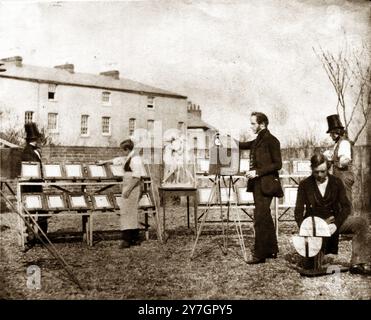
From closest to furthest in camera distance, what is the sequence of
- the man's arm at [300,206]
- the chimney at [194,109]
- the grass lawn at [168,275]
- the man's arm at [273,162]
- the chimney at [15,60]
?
the grass lawn at [168,275] → the man's arm at [300,206] → the man's arm at [273,162] → the chimney at [15,60] → the chimney at [194,109]

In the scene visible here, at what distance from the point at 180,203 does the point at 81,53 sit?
6.39 metres

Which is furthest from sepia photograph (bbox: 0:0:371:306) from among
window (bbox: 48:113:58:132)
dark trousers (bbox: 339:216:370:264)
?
window (bbox: 48:113:58:132)

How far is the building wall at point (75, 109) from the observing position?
856 centimetres

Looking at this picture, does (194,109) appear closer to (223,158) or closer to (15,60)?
(223,158)

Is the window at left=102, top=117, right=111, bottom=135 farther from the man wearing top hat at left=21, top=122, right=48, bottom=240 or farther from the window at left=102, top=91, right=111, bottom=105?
the man wearing top hat at left=21, top=122, right=48, bottom=240

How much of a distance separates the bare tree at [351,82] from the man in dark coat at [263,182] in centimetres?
114

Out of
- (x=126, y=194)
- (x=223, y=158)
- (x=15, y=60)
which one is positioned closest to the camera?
(x=223, y=158)

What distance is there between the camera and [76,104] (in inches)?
445

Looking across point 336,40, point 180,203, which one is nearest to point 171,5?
point 336,40

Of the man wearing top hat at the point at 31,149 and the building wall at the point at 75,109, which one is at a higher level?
the building wall at the point at 75,109

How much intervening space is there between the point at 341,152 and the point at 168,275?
2.72 metres

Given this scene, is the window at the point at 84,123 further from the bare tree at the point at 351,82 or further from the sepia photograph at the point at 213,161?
the bare tree at the point at 351,82

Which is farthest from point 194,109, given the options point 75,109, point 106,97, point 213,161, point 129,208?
point 106,97

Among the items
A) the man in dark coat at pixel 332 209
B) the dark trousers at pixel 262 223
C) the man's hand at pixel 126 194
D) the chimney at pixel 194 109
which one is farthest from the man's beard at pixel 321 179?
the man's hand at pixel 126 194
